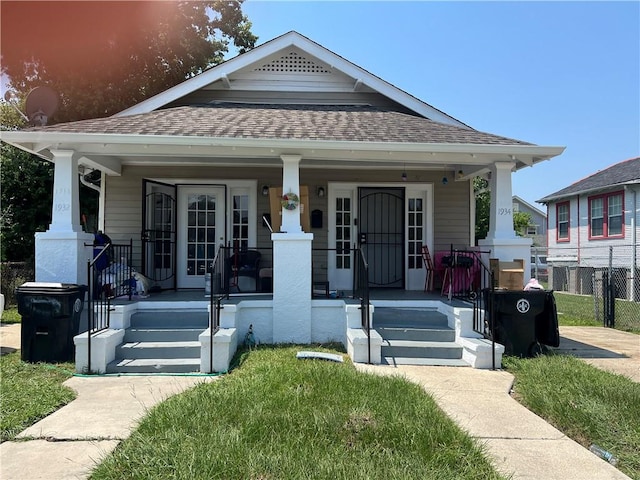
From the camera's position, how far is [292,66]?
916cm

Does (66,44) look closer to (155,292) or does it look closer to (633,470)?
(155,292)

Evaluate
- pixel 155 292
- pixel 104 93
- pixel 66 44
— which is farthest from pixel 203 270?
pixel 66 44

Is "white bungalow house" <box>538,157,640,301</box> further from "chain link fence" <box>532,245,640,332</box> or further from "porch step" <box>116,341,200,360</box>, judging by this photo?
"porch step" <box>116,341,200,360</box>

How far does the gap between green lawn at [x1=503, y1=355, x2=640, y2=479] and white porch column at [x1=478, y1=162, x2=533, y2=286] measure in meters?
1.93

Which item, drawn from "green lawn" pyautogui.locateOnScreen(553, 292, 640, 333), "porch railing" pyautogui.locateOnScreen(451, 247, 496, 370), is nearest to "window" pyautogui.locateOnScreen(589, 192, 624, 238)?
"green lawn" pyautogui.locateOnScreen(553, 292, 640, 333)

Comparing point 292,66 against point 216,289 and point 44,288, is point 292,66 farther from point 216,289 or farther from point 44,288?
point 44,288

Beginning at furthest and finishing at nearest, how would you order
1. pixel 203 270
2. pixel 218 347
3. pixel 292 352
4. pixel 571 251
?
pixel 571 251
pixel 203 270
pixel 292 352
pixel 218 347

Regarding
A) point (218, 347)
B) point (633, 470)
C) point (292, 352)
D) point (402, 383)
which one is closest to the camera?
point (633, 470)

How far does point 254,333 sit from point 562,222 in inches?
754

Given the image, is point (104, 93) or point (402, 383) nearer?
point (402, 383)

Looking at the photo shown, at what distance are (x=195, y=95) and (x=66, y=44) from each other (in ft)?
31.5

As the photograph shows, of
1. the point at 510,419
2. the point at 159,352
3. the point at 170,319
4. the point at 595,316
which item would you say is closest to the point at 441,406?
the point at 510,419

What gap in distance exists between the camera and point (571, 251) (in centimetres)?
2034

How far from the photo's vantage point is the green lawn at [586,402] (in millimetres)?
3469
